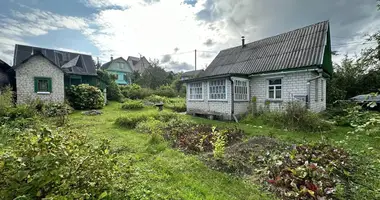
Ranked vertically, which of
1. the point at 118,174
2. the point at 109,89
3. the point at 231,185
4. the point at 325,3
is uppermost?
the point at 325,3

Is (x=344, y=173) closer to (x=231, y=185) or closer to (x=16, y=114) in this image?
(x=231, y=185)

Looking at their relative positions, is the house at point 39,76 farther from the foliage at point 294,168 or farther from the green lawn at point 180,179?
the foliage at point 294,168

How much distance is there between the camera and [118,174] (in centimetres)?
250

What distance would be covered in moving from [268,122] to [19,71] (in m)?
17.2

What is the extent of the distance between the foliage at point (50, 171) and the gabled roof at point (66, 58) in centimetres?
1709

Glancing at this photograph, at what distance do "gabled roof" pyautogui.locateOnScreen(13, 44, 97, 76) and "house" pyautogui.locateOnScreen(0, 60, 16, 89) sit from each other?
1.53m

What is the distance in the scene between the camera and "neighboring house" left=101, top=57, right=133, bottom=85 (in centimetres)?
A: 3316

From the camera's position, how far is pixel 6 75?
13617 mm

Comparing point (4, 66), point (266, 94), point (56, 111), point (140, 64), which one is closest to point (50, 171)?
point (56, 111)

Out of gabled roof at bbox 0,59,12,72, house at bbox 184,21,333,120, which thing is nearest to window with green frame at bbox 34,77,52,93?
gabled roof at bbox 0,59,12,72

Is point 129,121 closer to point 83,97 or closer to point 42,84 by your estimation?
point 83,97

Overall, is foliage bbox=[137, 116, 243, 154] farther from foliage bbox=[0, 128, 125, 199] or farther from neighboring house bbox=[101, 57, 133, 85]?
neighboring house bbox=[101, 57, 133, 85]

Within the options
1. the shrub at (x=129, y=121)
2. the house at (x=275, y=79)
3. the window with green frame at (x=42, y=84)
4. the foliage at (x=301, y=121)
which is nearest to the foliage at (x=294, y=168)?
the foliage at (x=301, y=121)

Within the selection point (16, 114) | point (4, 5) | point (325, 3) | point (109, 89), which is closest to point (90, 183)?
point (16, 114)
